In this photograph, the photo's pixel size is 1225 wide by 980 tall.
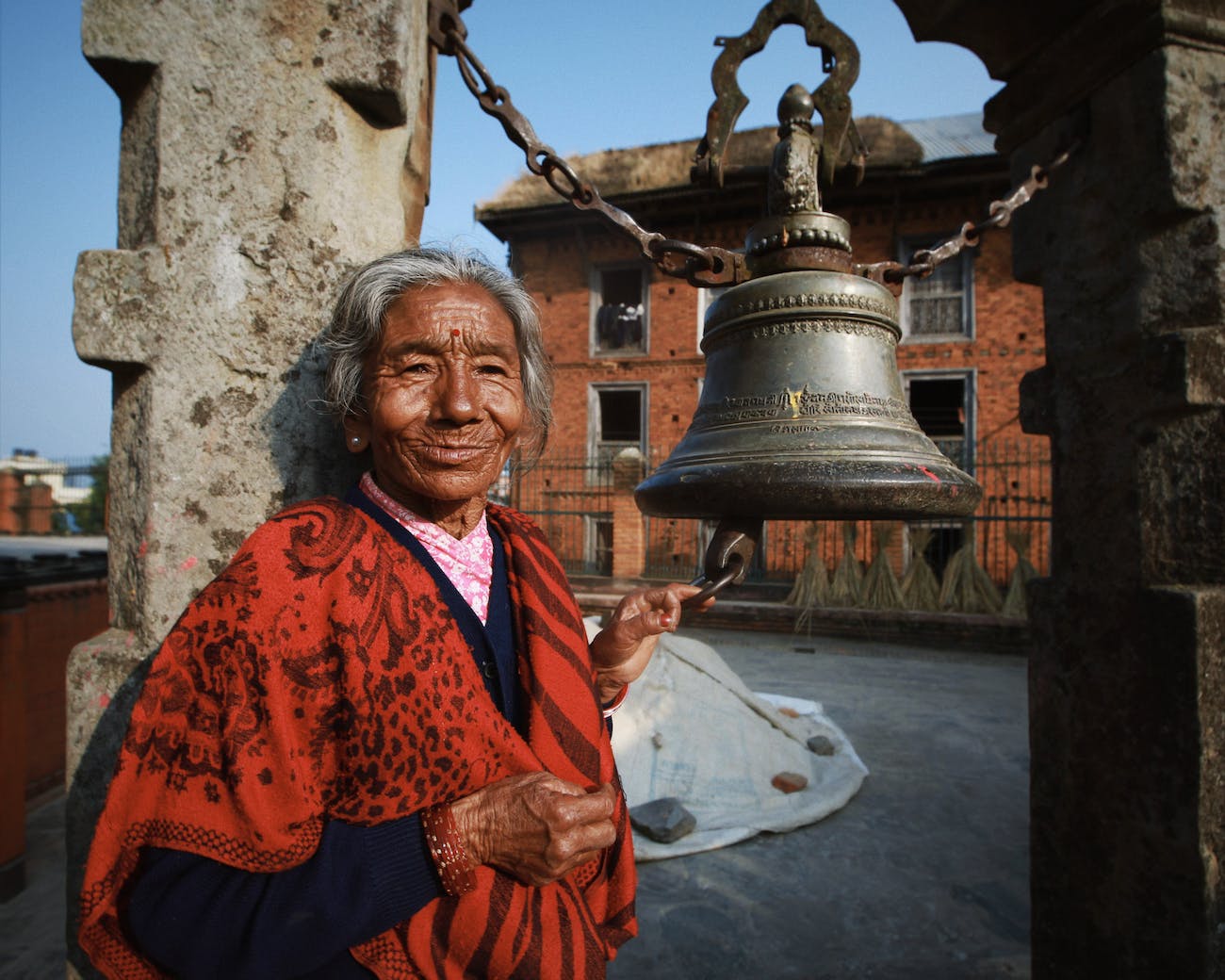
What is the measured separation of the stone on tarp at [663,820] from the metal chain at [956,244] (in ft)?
9.10

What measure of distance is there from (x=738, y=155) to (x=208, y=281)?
534 inches

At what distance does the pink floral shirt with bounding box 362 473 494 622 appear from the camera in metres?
1.29

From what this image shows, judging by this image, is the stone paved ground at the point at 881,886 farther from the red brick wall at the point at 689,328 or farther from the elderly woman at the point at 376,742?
the red brick wall at the point at 689,328

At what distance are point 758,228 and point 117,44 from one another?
4.67ft

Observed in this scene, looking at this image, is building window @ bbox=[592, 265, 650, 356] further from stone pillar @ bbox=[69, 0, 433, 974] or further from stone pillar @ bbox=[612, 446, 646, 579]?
stone pillar @ bbox=[69, 0, 433, 974]

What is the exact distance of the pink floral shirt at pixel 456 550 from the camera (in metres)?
1.29

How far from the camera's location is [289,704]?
3.29 feet

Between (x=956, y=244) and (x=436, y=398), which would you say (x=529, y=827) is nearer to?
(x=436, y=398)

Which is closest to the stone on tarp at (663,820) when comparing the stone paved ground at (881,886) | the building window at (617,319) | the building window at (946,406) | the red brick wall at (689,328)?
Answer: the stone paved ground at (881,886)

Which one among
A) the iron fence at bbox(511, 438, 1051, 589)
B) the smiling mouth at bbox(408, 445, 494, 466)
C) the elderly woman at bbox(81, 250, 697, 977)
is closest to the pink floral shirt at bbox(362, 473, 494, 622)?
the elderly woman at bbox(81, 250, 697, 977)

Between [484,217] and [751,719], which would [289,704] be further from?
[484,217]

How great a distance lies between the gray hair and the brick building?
1023 centimetres

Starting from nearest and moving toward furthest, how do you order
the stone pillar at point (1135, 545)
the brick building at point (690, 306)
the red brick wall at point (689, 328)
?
1. the stone pillar at point (1135, 545)
2. the brick building at point (690, 306)
3. the red brick wall at point (689, 328)

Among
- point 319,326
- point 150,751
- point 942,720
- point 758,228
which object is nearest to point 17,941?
point 150,751
